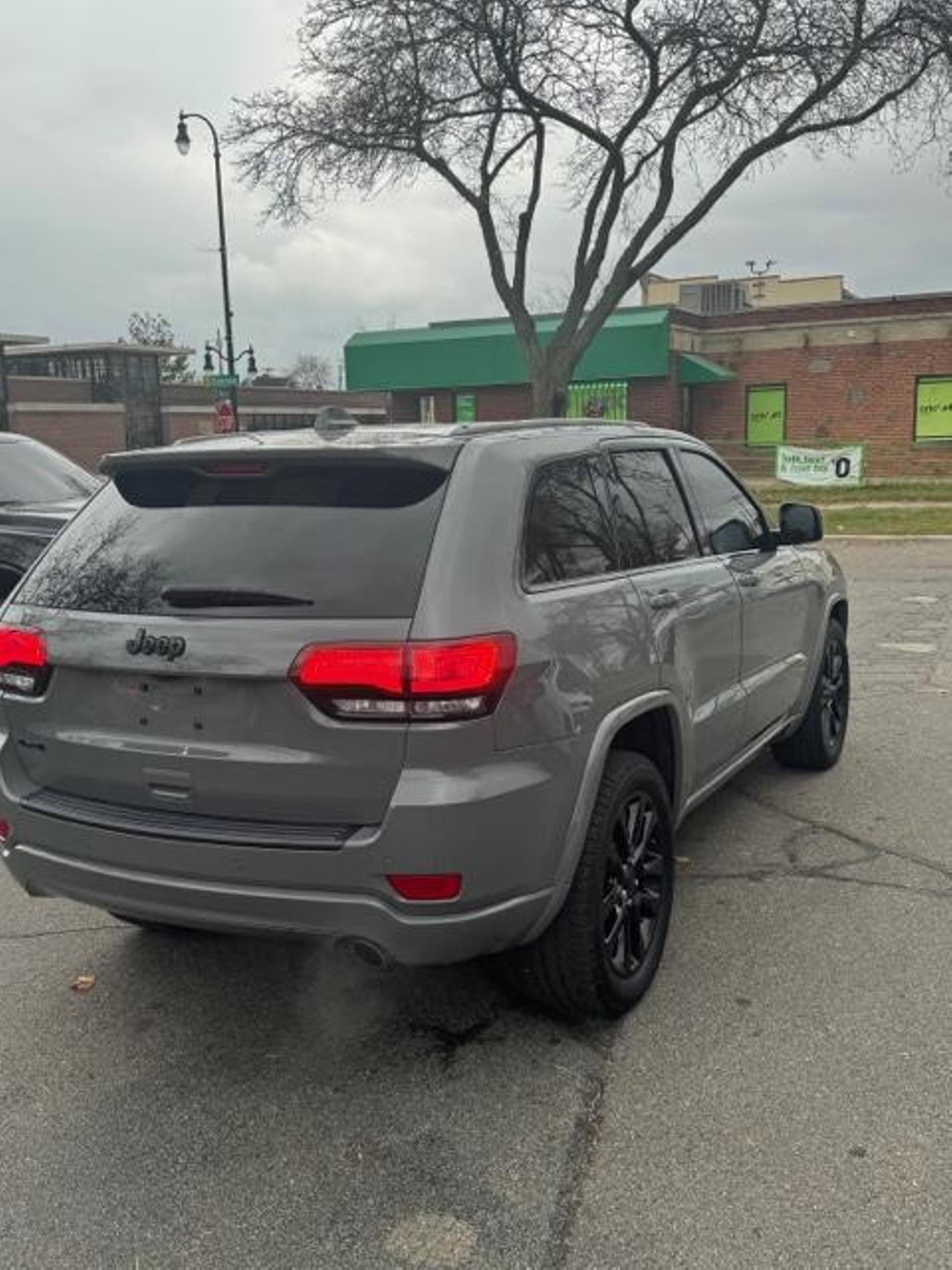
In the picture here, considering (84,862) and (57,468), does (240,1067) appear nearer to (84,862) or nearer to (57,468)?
(84,862)

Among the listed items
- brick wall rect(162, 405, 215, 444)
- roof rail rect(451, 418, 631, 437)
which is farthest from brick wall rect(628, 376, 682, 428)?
roof rail rect(451, 418, 631, 437)

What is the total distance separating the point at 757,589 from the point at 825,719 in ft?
4.48

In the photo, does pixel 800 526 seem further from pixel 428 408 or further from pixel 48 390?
pixel 48 390

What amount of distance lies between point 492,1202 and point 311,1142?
0.50 meters

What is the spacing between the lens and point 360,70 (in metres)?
21.0

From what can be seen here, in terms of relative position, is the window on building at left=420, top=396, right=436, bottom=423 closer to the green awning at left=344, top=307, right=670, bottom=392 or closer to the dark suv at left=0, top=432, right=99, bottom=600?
the green awning at left=344, top=307, right=670, bottom=392

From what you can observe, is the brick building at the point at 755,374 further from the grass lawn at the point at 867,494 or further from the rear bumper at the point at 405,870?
the rear bumper at the point at 405,870

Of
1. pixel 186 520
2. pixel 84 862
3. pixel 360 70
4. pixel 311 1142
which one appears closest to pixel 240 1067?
pixel 311 1142

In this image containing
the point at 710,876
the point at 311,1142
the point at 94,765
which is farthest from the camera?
the point at 710,876

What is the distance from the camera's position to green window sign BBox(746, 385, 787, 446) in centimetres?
2881

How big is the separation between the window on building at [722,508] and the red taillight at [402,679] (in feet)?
6.13

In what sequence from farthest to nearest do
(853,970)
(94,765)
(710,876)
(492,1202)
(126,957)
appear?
(710,876)
(126,957)
(853,970)
(94,765)
(492,1202)

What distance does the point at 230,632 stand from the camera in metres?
2.85

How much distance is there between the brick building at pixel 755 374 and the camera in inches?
1070
